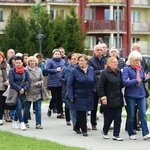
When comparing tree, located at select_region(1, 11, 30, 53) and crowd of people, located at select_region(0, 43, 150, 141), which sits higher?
tree, located at select_region(1, 11, 30, 53)

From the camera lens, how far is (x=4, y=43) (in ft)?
198

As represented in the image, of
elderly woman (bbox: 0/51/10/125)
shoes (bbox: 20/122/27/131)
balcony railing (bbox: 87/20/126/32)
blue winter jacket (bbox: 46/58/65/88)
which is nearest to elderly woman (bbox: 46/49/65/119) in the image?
blue winter jacket (bbox: 46/58/65/88)

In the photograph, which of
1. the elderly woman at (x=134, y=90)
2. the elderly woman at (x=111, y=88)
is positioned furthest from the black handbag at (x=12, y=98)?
the elderly woman at (x=134, y=90)

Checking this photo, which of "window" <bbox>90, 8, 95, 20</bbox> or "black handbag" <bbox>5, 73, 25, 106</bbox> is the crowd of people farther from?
"window" <bbox>90, 8, 95, 20</bbox>

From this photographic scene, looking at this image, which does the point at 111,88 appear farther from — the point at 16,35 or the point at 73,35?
the point at 73,35

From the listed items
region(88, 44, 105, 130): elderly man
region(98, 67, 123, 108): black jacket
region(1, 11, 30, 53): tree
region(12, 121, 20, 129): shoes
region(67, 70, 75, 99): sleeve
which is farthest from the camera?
region(1, 11, 30, 53): tree

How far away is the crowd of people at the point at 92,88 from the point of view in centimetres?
1624

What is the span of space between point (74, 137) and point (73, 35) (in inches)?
1798

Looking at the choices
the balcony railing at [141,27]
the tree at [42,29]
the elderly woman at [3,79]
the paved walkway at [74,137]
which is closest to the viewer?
the paved walkway at [74,137]

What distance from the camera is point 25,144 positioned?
15.4 meters

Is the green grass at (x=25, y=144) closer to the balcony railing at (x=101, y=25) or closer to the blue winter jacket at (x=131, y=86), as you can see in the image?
the blue winter jacket at (x=131, y=86)

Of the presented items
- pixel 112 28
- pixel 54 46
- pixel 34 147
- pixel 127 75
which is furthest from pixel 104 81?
pixel 112 28

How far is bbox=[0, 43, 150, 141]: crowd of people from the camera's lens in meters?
16.2

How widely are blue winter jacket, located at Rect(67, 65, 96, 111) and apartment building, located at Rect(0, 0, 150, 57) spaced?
188 feet
